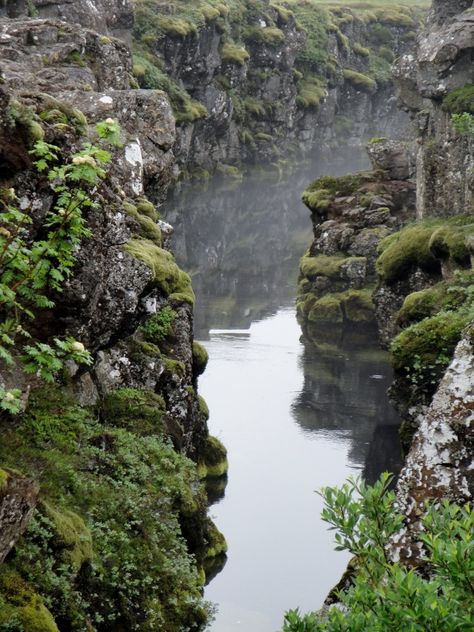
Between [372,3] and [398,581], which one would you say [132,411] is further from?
[372,3]

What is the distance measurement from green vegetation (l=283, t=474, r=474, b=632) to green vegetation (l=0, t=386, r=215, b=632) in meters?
6.24

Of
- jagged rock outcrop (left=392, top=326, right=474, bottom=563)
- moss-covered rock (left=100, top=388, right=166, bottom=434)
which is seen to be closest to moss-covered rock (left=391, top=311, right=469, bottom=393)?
moss-covered rock (left=100, top=388, right=166, bottom=434)

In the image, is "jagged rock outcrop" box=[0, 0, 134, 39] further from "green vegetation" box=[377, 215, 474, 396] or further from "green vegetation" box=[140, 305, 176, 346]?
"green vegetation" box=[140, 305, 176, 346]

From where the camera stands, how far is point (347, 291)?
55.6 m

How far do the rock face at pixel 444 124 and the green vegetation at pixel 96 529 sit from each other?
2691cm

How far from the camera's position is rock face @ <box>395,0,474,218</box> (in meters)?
43.4

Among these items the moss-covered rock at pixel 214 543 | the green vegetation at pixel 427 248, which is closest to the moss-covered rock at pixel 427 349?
the moss-covered rock at pixel 214 543

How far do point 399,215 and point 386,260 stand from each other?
14.5 meters

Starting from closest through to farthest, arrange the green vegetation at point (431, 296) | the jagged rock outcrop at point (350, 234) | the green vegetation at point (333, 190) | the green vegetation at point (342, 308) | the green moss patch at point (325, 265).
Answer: the green vegetation at point (431, 296), the green vegetation at point (342, 308), the jagged rock outcrop at point (350, 234), the green moss patch at point (325, 265), the green vegetation at point (333, 190)

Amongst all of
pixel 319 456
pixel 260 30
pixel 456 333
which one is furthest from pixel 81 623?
pixel 260 30

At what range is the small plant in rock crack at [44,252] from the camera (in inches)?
533

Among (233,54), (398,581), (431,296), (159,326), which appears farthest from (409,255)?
(233,54)

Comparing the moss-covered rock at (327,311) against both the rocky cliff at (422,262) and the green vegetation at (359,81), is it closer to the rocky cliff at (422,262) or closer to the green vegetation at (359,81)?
the rocky cliff at (422,262)

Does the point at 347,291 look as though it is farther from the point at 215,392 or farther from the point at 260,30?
the point at 260,30
